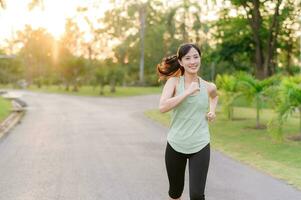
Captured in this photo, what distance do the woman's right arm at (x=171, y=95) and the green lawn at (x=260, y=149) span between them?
3734 mm

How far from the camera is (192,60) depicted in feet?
14.4

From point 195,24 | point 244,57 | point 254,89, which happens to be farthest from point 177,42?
point 254,89

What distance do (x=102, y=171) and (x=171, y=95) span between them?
184 inches

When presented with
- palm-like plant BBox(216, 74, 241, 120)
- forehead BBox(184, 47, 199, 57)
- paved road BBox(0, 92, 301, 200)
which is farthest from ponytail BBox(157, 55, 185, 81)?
palm-like plant BBox(216, 74, 241, 120)

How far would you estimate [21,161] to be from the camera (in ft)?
32.8

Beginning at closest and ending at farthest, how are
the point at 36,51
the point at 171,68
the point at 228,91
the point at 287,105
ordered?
the point at 171,68 < the point at 287,105 < the point at 228,91 < the point at 36,51

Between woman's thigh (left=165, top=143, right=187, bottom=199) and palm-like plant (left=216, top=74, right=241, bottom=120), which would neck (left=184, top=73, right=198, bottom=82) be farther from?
palm-like plant (left=216, top=74, right=241, bottom=120)

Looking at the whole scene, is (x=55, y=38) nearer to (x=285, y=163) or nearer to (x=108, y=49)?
(x=108, y=49)

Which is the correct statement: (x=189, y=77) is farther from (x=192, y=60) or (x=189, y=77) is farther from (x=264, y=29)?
(x=264, y=29)

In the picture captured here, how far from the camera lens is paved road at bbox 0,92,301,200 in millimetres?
7016

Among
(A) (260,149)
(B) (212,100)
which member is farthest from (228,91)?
(B) (212,100)

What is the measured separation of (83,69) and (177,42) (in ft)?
47.5

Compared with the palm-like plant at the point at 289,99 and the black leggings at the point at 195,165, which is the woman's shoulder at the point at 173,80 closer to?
the black leggings at the point at 195,165

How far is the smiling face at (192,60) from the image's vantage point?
14.4 feet
